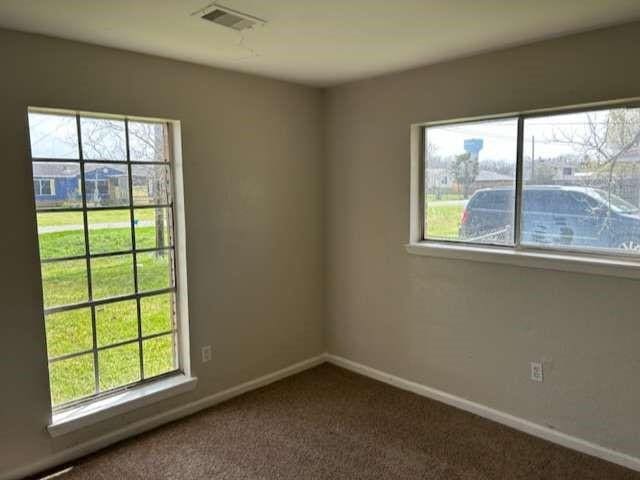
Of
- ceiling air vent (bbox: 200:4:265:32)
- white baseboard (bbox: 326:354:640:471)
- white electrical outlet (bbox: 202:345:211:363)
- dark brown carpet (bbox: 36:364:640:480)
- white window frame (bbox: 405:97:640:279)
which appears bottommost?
dark brown carpet (bbox: 36:364:640:480)

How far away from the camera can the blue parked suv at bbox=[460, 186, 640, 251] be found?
245cm

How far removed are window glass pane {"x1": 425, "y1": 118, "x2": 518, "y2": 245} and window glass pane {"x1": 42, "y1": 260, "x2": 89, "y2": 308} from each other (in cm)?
227

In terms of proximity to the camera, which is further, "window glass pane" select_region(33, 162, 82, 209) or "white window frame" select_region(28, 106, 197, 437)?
"white window frame" select_region(28, 106, 197, 437)

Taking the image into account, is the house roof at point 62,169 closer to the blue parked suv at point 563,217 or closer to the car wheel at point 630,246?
the blue parked suv at point 563,217

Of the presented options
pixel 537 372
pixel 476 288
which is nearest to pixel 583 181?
pixel 476 288

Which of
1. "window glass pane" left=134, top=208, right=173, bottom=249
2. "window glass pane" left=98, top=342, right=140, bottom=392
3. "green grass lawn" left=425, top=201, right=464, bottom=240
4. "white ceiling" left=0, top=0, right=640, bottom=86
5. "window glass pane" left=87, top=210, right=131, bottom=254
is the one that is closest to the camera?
"white ceiling" left=0, top=0, right=640, bottom=86

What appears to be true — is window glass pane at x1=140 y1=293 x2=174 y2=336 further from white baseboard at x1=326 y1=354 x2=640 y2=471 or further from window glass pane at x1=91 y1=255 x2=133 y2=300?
white baseboard at x1=326 y1=354 x2=640 y2=471

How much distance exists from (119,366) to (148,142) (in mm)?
1416

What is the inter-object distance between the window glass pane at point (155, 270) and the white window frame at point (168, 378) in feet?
0.16

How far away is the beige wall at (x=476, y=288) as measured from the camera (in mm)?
2430

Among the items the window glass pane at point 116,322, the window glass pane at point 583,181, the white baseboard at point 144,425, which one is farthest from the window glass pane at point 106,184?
the window glass pane at point 583,181

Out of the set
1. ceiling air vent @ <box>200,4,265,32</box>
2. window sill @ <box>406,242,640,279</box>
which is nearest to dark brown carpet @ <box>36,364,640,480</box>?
window sill @ <box>406,242,640,279</box>

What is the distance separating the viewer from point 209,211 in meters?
3.10

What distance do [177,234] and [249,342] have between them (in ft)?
3.23
